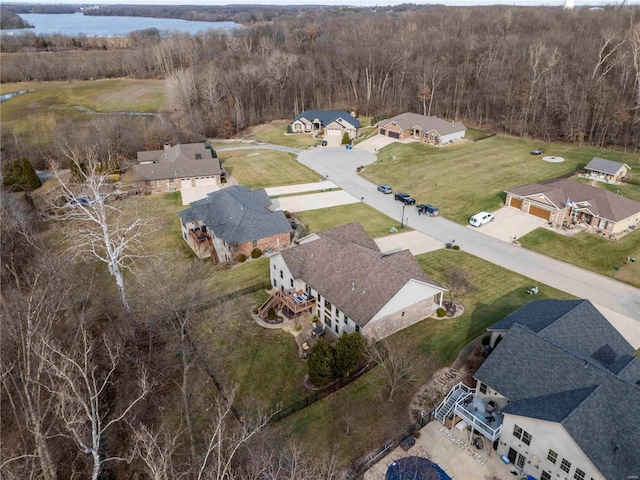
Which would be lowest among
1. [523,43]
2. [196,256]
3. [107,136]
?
[196,256]

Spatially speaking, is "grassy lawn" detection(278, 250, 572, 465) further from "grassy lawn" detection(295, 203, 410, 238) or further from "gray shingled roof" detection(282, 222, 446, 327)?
"grassy lawn" detection(295, 203, 410, 238)

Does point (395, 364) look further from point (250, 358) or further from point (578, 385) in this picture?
point (250, 358)

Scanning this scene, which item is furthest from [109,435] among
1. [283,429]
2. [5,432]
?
[283,429]

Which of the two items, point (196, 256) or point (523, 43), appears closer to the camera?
point (196, 256)

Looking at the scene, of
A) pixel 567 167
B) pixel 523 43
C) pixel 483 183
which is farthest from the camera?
pixel 523 43

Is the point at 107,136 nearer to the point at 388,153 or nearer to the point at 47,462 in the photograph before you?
the point at 388,153

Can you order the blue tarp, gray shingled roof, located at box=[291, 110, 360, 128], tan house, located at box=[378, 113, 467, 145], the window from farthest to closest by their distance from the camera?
1. gray shingled roof, located at box=[291, 110, 360, 128]
2. tan house, located at box=[378, 113, 467, 145]
3. the window
4. the blue tarp

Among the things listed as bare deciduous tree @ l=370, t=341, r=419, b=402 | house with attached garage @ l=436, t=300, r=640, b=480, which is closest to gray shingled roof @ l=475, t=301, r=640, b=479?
house with attached garage @ l=436, t=300, r=640, b=480
